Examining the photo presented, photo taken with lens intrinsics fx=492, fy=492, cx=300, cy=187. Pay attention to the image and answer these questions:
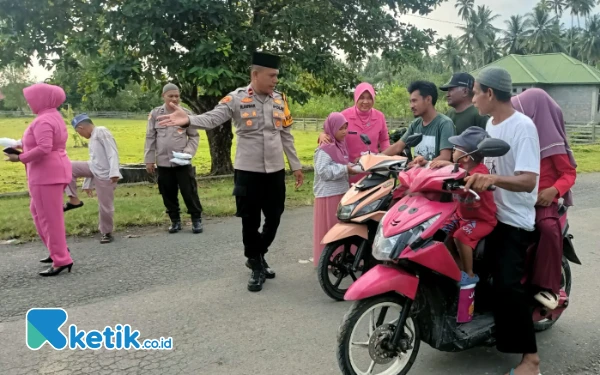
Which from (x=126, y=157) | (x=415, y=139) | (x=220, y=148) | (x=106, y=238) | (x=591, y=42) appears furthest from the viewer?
(x=591, y=42)

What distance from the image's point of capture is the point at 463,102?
187 inches

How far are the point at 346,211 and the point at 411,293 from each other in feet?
4.45

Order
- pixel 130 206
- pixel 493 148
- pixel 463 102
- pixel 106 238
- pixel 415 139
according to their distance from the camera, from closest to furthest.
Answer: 1. pixel 493 148
2. pixel 415 139
3. pixel 463 102
4. pixel 106 238
5. pixel 130 206

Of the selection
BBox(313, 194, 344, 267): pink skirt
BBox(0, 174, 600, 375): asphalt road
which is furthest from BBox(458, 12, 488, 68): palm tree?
BBox(313, 194, 344, 267): pink skirt

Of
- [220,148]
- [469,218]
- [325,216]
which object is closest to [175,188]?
[325,216]

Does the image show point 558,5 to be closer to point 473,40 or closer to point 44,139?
point 473,40

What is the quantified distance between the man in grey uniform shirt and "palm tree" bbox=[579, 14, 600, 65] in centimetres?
6371

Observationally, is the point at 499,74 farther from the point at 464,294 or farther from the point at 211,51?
the point at 211,51

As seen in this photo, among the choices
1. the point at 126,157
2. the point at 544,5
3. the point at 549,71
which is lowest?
the point at 126,157

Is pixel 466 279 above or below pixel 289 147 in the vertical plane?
below

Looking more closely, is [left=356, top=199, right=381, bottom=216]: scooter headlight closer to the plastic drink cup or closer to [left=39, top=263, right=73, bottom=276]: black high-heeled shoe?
the plastic drink cup

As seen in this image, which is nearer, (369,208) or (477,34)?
(369,208)

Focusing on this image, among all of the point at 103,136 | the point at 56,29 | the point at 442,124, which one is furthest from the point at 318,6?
the point at 442,124

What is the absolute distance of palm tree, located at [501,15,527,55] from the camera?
204ft
